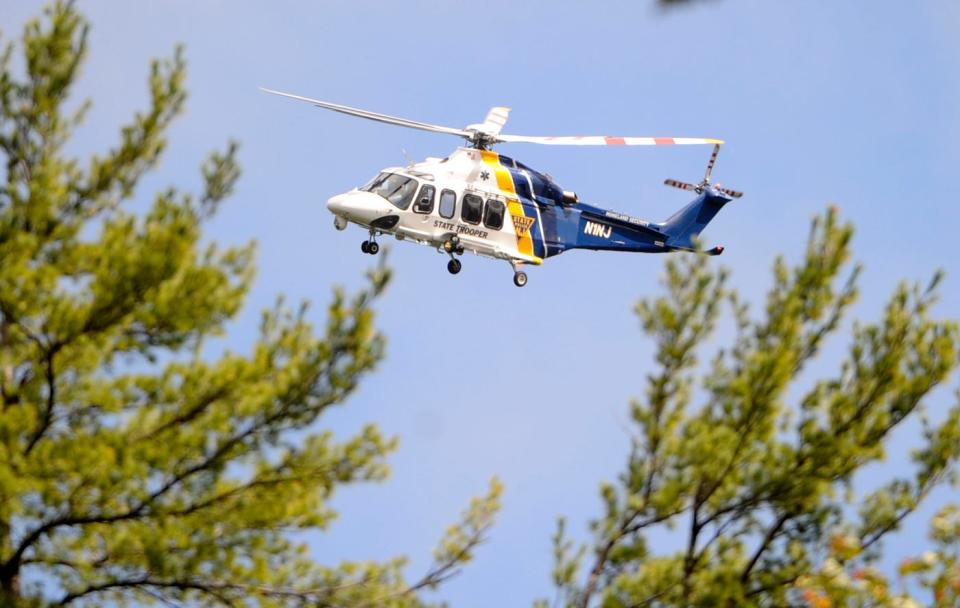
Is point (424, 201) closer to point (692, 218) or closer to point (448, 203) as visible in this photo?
point (448, 203)

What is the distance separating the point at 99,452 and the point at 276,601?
117 inches

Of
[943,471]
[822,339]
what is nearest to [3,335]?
[822,339]

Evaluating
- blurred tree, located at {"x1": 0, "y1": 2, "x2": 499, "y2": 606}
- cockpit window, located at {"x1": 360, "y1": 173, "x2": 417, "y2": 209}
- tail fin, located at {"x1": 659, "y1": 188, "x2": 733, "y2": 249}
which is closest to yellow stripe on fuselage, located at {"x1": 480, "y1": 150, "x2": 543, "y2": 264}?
cockpit window, located at {"x1": 360, "y1": 173, "x2": 417, "y2": 209}

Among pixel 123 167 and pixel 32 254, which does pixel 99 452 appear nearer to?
pixel 32 254

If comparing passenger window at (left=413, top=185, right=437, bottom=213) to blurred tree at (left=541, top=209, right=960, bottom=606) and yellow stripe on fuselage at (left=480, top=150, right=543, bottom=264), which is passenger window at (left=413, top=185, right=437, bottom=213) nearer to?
yellow stripe on fuselage at (left=480, top=150, right=543, bottom=264)

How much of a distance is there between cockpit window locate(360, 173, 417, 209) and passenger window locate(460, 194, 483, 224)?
1.24 metres

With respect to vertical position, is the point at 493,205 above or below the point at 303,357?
above

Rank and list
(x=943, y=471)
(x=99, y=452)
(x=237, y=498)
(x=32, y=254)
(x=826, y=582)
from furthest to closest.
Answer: (x=943, y=471) < (x=32, y=254) < (x=237, y=498) < (x=99, y=452) < (x=826, y=582)

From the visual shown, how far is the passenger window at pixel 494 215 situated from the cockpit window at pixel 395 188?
6.10ft

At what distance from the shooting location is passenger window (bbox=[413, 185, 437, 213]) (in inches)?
1208

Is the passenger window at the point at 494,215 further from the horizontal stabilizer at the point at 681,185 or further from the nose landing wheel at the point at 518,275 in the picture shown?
the horizontal stabilizer at the point at 681,185

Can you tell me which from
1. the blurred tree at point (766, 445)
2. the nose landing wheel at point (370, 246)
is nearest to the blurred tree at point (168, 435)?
the blurred tree at point (766, 445)

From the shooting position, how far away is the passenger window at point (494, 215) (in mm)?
31797

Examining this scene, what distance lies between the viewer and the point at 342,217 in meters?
30.4
